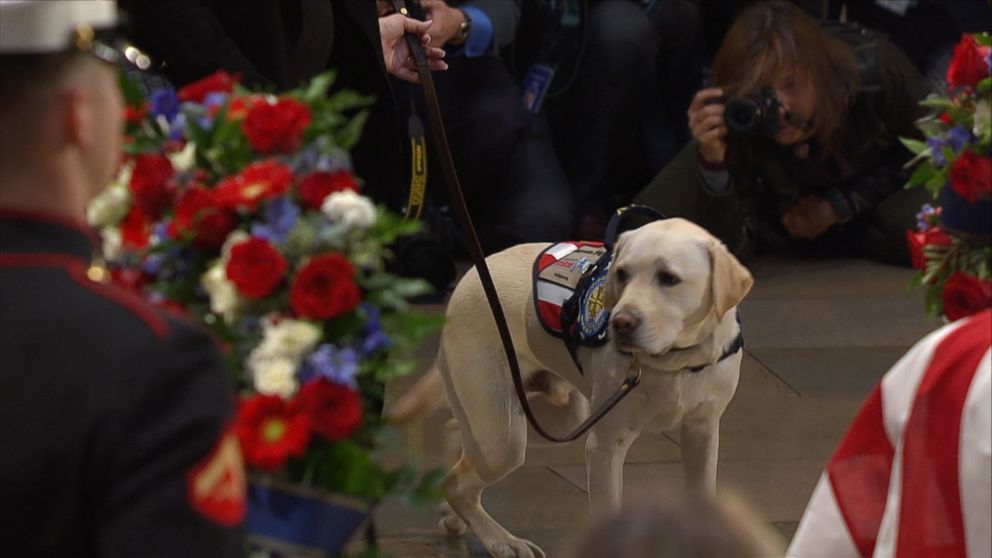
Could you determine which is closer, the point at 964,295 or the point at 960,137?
the point at 964,295

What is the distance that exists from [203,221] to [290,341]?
208 millimetres

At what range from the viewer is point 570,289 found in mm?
4027

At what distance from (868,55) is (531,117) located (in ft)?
4.53

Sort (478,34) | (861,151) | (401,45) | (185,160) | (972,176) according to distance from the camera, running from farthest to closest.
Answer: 1. (861,151)
2. (478,34)
3. (401,45)
4. (972,176)
5. (185,160)

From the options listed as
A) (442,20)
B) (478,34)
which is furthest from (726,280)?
(478,34)

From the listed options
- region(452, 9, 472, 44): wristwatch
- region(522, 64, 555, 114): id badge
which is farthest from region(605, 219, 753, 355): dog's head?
region(522, 64, 555, 114): id badge

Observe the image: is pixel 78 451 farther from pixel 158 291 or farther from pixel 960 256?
pixel 960 256

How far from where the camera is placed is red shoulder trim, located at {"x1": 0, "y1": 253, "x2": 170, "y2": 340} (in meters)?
1.67

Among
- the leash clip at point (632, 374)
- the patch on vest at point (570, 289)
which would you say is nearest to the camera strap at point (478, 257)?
the leash clip at point (632, 374)

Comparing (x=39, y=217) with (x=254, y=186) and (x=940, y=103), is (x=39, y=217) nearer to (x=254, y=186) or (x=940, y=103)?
(x=254, y=186)

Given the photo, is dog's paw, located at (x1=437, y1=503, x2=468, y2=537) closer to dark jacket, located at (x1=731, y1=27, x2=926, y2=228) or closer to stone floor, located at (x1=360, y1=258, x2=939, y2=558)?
stone floor, located at (x1=360, y1=258, x2=939, y2=558)

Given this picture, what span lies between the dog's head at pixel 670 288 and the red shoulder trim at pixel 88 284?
208 centimetres

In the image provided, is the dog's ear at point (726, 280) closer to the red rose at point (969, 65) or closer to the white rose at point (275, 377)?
the red rose at point (969, 65)

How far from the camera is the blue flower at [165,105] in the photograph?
2.28 metres
